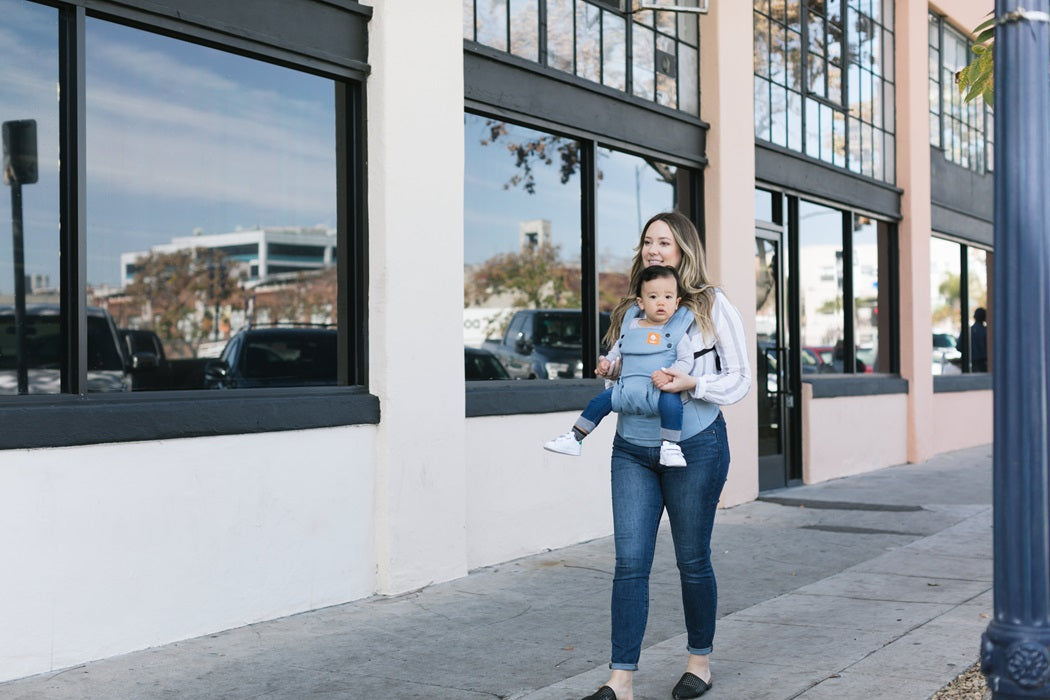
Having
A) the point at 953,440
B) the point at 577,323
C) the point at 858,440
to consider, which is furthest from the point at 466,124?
the point at 953,440

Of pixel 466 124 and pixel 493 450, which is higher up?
pixel 466 124

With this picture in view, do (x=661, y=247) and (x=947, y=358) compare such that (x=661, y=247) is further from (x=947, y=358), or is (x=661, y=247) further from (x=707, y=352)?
(x=947, y=358)

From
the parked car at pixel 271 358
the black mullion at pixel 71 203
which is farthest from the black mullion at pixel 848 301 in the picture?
the black mullion at pixel 71 203

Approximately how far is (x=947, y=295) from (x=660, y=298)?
16342mm

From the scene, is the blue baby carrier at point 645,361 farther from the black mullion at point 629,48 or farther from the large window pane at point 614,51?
the black mullion at point 629,48

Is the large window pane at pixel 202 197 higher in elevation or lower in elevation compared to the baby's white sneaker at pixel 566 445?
higher

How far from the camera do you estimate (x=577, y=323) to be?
9359 mm

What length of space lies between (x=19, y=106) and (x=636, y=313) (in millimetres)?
6545

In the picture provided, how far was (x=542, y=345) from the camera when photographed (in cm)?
912

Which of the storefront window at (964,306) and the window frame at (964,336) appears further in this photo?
the storefront window at (964,306)

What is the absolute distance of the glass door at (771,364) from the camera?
11.8m

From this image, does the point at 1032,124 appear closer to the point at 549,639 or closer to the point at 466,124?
the point at 549,639

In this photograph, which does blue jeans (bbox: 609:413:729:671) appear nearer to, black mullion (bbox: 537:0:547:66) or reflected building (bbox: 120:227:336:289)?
black mullion (bbox: 537:0:547:66)

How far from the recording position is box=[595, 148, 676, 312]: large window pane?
9.75 meters
